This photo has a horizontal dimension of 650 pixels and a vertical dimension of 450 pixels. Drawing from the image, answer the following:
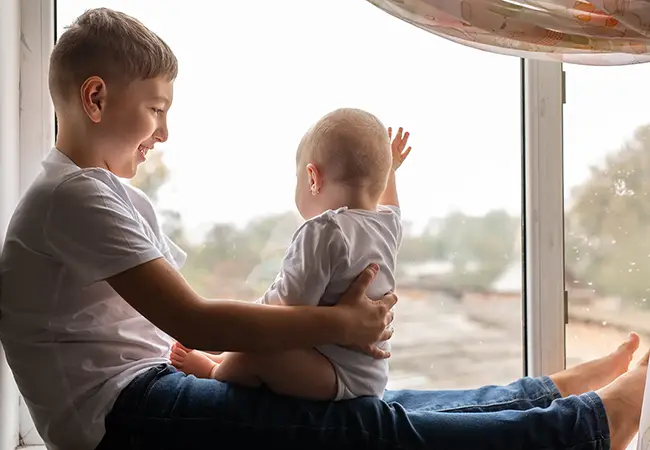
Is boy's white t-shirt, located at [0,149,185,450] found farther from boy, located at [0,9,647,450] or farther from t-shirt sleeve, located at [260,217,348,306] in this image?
t-shirt sleeve, located at [260,217,348,306]

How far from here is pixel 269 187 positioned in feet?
5.37

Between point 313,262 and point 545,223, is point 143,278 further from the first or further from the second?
point 545,223

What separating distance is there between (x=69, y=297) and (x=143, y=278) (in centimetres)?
14

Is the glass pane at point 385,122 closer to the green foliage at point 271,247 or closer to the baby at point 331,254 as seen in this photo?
the green foliage at point 271,247

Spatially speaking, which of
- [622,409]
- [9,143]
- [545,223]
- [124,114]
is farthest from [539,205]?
[9,143]

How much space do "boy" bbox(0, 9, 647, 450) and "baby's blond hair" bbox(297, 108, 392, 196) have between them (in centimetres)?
17

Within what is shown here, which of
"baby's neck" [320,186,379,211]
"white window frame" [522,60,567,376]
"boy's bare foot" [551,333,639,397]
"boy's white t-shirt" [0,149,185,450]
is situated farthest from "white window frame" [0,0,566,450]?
"baby's neck" [320,186,379,211]

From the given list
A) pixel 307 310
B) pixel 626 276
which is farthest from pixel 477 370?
pixel 307 310

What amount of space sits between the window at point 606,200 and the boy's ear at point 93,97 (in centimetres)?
100

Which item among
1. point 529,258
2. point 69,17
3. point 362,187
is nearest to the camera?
point 362,187

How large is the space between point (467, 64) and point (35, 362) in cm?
108

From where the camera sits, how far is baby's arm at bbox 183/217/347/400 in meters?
1.21

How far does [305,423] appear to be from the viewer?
1.17 metres

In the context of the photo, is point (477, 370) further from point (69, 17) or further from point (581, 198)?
point (69, 17)
